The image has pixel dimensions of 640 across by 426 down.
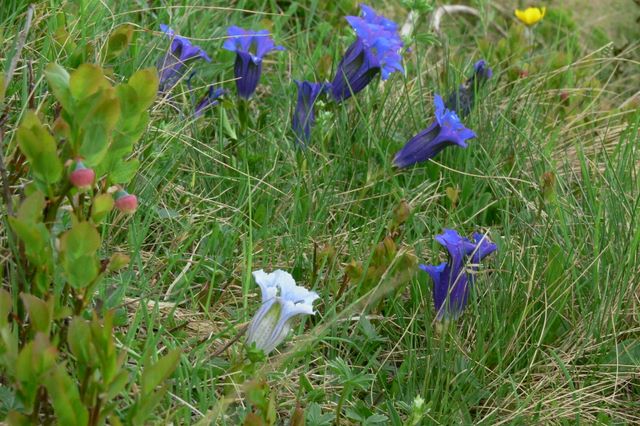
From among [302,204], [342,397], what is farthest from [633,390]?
[302,204]

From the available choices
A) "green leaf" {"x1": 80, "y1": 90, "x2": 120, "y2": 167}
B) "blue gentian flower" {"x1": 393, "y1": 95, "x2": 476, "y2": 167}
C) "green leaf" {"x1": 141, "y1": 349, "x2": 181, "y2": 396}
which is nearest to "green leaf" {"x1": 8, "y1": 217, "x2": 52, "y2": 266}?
"green leaf" {"x1": 80, "y1": 90, "x2": 120, "y2": 167}

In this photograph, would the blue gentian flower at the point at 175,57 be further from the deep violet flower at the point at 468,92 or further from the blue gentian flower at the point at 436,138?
the deep violet flower at the point at 468,92

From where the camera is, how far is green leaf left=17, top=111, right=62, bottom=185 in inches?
55.5

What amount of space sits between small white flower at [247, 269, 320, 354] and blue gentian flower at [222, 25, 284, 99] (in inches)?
34.0

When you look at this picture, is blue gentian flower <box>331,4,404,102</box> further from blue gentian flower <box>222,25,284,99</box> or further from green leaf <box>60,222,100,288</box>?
green leaf <box>60,222,100,288</box>

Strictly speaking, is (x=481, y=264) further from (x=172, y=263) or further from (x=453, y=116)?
(x=172, y=263)

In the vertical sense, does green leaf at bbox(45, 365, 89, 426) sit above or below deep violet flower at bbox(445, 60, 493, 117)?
above

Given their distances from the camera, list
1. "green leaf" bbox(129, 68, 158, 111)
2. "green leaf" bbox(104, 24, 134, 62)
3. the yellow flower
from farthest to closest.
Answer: the yellow flower < "green leaf" bbox(104, 24, 134, 62) < "green leaf" bbox(129, 68, 158, 111)

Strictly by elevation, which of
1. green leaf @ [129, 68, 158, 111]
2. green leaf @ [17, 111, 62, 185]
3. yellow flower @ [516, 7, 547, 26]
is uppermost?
green leaf @ [129, 68, 158, 111]

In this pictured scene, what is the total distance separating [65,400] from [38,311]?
0.13 m

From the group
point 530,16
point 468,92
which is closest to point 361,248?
point 468,92

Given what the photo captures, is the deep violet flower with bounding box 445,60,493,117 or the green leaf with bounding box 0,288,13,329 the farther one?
the deep violet flower with bounding box 445,60,493,117

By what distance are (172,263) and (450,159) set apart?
39.7 inches

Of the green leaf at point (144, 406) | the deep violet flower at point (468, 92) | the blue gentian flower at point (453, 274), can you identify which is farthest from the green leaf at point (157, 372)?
the deep violet flower at point (468, 92)
